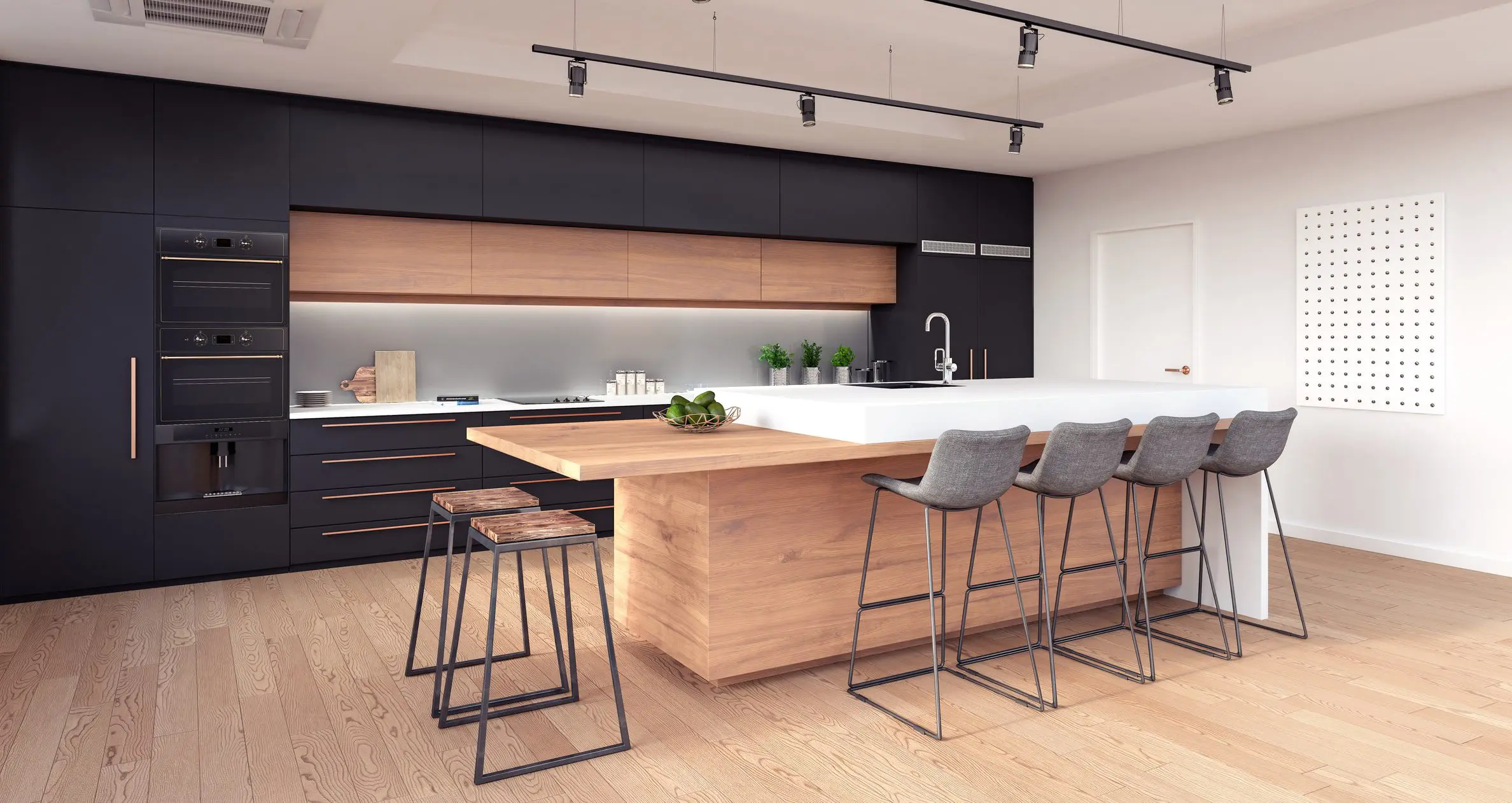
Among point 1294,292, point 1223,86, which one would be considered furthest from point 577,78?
point 1294,292

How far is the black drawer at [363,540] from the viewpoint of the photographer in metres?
5.12

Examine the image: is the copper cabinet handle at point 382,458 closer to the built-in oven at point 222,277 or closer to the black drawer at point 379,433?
the black drawer at point 379,433

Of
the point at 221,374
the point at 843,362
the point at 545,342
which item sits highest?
the point at 545,342

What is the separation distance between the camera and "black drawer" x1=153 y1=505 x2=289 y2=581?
4805mm

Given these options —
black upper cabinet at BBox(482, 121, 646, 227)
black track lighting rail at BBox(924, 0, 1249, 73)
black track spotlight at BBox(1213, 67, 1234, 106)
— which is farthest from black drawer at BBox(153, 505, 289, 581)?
black track spotlight at BBox(1213, 67, 1234, 106)

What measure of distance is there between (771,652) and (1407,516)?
13.8 feet

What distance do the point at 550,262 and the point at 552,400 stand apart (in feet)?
2.87

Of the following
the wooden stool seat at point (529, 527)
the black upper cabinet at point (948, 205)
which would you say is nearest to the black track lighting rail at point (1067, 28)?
the wooden stool seat at point (529, 527)

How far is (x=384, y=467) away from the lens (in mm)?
5316

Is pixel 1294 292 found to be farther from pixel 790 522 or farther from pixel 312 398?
pixel 312 398

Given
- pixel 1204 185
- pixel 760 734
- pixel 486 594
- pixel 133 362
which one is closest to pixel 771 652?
pixel 760 734

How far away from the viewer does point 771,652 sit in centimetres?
343

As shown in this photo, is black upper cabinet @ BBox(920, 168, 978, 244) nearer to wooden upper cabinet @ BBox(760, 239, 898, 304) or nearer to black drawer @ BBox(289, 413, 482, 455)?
wooden upper cabinet @ BBox(760, 239, 898, 304)

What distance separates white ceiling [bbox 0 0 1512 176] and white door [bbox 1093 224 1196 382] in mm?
898
